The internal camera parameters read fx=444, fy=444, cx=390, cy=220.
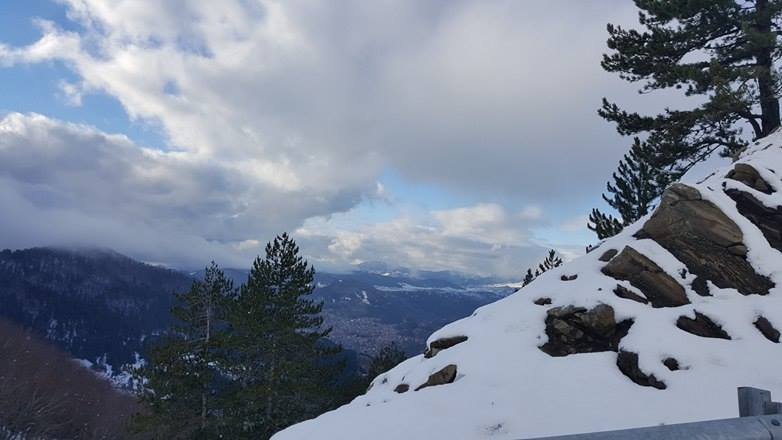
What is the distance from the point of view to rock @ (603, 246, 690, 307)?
9469mm

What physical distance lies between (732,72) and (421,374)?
18.3 meters

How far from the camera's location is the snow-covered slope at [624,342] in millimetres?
6957

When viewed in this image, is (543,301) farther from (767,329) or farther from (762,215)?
(762,215)

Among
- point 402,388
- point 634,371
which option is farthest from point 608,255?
point 402,388

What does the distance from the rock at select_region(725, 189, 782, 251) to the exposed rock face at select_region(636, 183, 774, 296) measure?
0.85m

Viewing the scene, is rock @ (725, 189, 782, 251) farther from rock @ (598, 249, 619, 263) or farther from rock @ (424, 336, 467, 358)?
rock @ (424, 336, 467, 358)

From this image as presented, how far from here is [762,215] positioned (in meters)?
11.1

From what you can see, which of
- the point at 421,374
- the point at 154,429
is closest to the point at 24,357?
the point at 154,429

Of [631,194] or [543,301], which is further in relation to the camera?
[631,194]

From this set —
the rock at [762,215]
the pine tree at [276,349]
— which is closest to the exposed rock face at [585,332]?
the rock at [762,215]

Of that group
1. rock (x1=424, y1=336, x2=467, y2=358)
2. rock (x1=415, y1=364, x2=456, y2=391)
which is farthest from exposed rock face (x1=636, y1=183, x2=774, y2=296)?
rock (x1=415, y1=364, x2=456, y2=391)

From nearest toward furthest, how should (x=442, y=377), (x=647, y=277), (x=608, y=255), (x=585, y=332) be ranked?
(x=442, y=377) → (x=585, y=332) → (x=647, y=277) → (x=608, y=255)

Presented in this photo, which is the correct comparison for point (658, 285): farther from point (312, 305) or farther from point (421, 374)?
point (312, 305)

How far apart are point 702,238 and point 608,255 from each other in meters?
2.08
